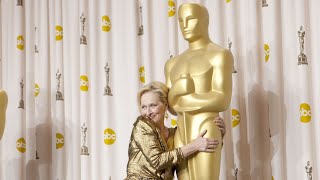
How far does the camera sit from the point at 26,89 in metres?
2.79

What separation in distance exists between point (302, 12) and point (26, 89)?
1394 millimetres

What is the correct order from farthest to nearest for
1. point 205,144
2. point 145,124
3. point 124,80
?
point 124,80 < point 145,124 < point 205,144

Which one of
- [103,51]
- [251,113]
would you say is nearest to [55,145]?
[103,51]

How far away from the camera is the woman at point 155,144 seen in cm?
184

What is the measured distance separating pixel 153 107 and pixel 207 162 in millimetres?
279

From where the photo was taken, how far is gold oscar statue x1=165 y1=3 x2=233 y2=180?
6.03 feet

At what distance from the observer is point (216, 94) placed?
1852mm

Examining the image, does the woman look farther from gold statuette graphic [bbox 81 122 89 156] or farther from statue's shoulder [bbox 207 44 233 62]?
gold statuette graphic [bbox 81 122 89 156]

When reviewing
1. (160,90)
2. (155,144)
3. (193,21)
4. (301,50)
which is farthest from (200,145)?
(301,50)

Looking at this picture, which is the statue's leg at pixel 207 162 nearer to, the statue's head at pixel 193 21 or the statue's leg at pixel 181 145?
the statue's leg at pixel 181 145

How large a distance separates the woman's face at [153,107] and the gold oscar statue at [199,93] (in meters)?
0.04

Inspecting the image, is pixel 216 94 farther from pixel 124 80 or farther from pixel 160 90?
pixel 124 80

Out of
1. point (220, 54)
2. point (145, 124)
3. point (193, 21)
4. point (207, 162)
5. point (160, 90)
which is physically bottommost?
point (207, 162)

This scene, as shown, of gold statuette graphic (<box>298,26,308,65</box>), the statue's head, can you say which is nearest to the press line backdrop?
gold statuette graphic (<box>298,26,308,65</box>)
